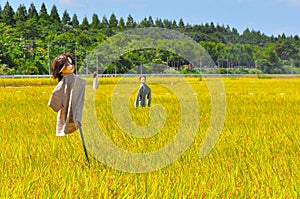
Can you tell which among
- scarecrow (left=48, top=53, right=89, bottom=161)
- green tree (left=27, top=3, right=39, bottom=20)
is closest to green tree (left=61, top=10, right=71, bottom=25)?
green tree (left=27, top=3, right=39, bottom=20)

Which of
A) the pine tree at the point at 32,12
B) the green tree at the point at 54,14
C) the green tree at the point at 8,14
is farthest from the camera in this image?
the green tree at the point at 54,14

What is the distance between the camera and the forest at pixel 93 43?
134 feet

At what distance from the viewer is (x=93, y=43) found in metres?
51.9

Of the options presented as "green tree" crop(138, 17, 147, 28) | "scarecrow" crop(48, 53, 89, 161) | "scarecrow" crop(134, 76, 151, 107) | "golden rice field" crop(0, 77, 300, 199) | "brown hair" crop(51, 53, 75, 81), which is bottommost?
"golden rice field" crop(0, 77, 300, 199)

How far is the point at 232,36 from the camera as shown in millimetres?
107438

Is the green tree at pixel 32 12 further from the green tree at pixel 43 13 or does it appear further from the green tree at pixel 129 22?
the green tree at pixel 129 22

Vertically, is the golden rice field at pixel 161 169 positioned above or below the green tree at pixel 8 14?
below

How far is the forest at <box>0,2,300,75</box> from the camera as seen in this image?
134ft

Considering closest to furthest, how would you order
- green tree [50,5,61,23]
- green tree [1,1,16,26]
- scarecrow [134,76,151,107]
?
scarecrow [134,76,151,107] < green tree [1,1,16,26] < green tree [50,5,61,23]

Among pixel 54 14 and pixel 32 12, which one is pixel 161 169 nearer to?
pixel 32 12

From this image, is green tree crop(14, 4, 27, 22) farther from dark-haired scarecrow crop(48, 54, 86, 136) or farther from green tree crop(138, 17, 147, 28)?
dark-haired scarecrow crop(48, 54, 86, 136)

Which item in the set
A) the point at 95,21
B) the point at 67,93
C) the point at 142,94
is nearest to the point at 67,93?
the point at 67,93

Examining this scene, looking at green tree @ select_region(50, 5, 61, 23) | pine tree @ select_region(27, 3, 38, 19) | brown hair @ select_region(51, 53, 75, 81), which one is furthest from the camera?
green tree @ select_region(50, 5, 61, 23)

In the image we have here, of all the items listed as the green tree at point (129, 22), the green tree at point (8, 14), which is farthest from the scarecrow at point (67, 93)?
the green tree at point (129, 22)
